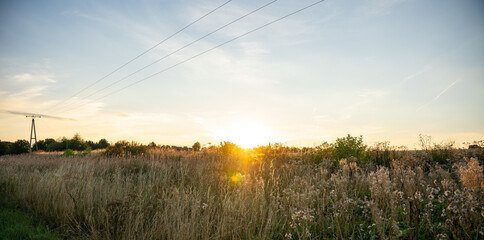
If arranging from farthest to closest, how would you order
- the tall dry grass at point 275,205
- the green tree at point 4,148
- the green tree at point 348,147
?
the green tree at point 4,148, the green tree at point 348,147, the tall dry grass at point 275,205

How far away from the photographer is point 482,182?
2.93 meters

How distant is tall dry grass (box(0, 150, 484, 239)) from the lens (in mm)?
3152

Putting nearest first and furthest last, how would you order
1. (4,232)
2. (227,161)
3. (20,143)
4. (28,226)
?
1. (4,232)
2. (28,226)
3. (227,161)
4. (20,143)

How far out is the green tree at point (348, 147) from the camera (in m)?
10.4

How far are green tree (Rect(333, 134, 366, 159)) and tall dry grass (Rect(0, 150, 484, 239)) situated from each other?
1285mm

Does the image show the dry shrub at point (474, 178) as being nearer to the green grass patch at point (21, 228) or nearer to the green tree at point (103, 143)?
the green grass patch at point (21, 228)

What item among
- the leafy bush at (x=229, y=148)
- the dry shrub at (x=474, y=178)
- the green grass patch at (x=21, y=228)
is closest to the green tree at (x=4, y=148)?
the leafy bush at (x=229, y=148)

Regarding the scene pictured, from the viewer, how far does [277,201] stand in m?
4.63

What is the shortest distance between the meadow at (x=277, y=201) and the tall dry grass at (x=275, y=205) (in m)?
0.02

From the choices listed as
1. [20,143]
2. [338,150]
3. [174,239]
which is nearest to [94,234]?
[174,239]

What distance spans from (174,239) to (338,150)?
8369mm

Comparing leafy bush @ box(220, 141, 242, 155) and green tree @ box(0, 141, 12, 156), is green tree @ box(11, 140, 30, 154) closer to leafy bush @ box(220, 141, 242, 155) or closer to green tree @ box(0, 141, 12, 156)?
green tree @ box(0, 141, 12, 156)

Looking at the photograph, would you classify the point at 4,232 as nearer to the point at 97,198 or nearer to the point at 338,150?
the point at 97,198

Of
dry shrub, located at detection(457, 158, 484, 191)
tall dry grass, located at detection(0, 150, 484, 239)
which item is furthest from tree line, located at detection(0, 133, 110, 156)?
dry shrub, located at detection(457, 158, 484, 191)
